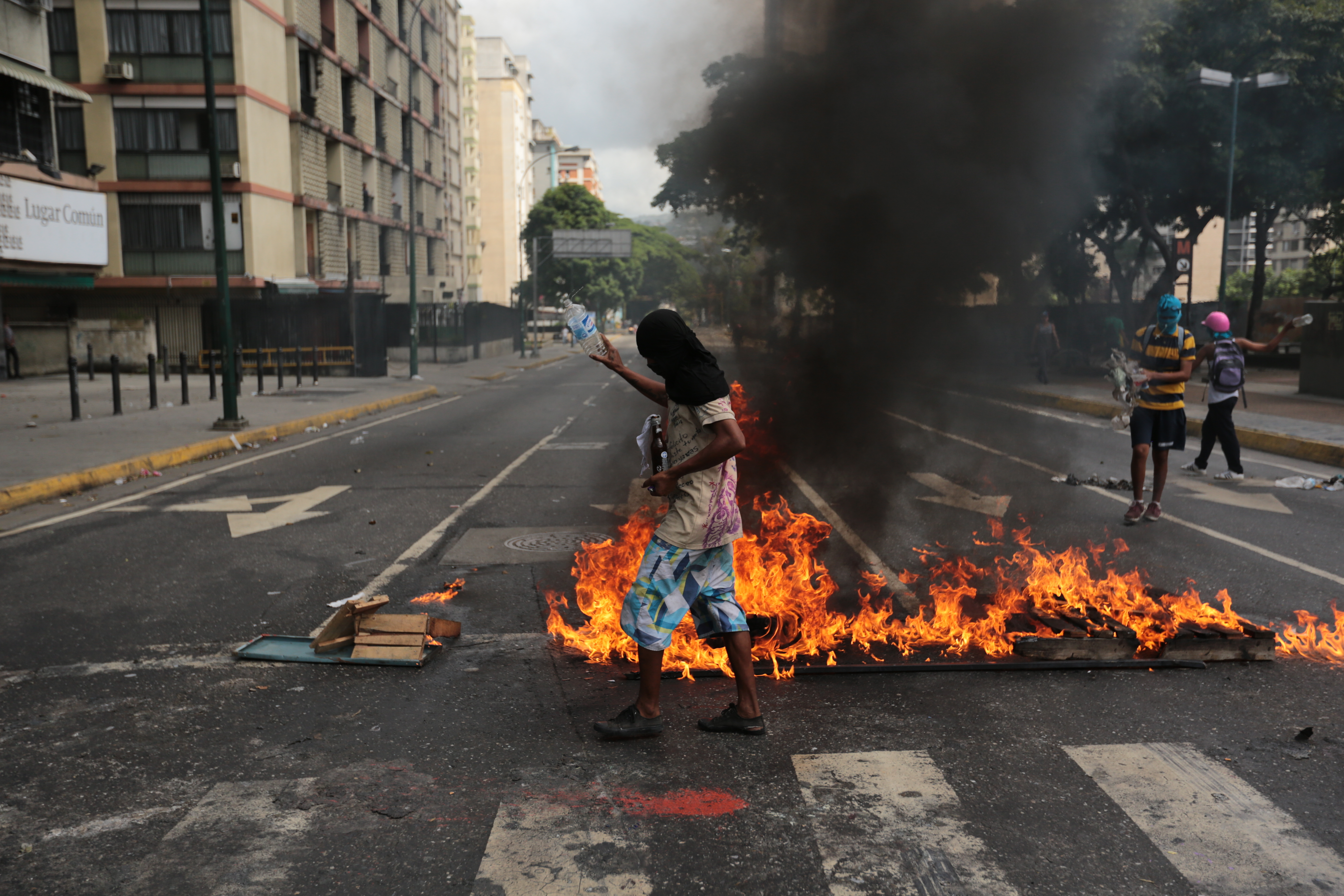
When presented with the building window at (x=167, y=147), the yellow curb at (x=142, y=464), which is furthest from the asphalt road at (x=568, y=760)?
the building window at (x=167, y=147)

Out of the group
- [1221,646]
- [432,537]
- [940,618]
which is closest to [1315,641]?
[1221,646]

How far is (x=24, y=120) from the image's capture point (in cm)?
2194

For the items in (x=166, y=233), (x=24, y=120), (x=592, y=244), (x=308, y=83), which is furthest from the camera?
(x=308, y=83)

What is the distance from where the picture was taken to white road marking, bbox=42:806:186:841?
327 cm

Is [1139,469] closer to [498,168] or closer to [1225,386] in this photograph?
[1225,386]

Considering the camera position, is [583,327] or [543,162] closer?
[583,327]

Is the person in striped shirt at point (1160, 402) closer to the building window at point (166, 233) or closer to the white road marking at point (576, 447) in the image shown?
the white road marking at point (576, 447)

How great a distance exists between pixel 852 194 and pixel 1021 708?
4189 millimetres

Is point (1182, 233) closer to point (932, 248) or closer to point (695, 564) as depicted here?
point (932, 248)

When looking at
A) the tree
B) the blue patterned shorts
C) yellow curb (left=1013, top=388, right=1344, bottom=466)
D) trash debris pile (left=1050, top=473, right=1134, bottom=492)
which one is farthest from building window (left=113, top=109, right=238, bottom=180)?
the blue patterned shorts

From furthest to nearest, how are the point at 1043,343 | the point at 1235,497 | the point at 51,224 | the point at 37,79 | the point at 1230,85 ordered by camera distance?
the point at 1230,85 → the point at 51,224 → the point at 1043,343 → the point at 37,79 → the point at 1235,497

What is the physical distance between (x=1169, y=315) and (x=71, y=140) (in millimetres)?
32809

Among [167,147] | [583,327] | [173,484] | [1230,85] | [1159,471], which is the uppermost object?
[1230,85]

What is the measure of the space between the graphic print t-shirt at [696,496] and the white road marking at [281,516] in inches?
200
